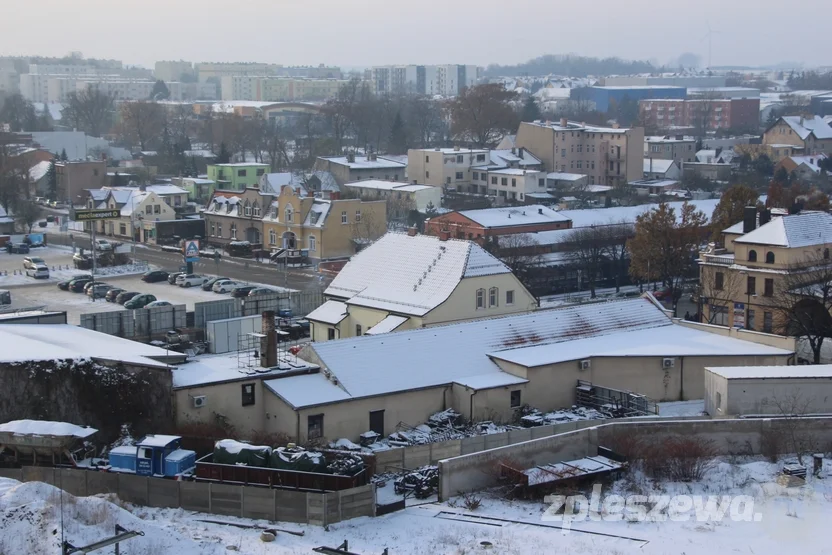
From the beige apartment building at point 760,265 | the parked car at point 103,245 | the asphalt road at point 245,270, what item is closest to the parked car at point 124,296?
the asphalt road at point 245,270

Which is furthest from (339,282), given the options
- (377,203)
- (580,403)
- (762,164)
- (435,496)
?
(762,164)

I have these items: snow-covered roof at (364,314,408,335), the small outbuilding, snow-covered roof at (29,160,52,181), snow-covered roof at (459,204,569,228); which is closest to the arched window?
snow-covered roof at (364,314,408,335)

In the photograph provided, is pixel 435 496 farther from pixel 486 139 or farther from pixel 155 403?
pixel 486 139

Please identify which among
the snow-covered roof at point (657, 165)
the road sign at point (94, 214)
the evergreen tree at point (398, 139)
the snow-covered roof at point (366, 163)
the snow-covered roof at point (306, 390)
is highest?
the evergreen tree at point (398, 139)

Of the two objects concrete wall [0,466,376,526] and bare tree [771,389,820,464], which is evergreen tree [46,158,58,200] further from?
bare tree [771,389,820,464]

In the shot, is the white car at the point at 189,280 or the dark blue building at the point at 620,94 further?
the dark blue building at the point at 620,94

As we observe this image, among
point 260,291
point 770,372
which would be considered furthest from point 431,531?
point 260,291

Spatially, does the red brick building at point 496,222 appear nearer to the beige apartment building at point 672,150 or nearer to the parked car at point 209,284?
the parked car at point 209,284
